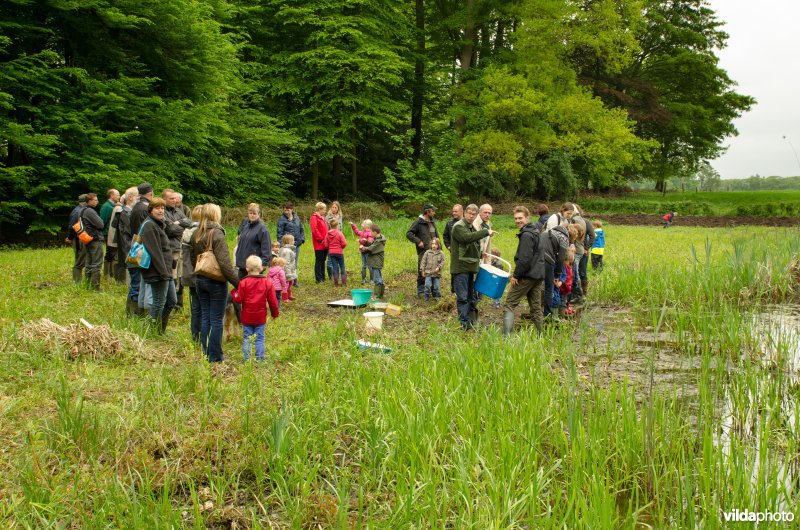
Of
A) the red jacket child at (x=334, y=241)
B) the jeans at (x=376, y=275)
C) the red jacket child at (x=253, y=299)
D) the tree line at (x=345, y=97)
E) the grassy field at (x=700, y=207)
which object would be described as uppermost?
the tree line at (x=345, y=97)

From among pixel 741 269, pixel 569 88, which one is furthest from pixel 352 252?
pixel 569 88

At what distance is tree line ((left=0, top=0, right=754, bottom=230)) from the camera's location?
59.7ft

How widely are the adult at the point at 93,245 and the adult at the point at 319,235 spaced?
3.88 metres

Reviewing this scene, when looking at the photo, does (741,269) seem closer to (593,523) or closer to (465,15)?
(593,523)

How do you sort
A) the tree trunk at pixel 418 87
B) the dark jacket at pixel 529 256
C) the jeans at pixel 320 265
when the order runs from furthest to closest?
1. the tree trunk at pixel 418 87
2. the jeans at pixel 320 265
3. the dark jacket at pixel 529 256

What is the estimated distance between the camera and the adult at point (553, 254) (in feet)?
26.7

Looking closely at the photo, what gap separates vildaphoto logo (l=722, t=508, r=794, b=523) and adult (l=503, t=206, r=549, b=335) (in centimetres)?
467

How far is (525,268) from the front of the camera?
24.6ft

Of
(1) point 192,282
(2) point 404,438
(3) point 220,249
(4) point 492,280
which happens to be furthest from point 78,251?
(2) point 404,438

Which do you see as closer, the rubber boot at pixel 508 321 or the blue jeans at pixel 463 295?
the rubber boot at pixel 508 321

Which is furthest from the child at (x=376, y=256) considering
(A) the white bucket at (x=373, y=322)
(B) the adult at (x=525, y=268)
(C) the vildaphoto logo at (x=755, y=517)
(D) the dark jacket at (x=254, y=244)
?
(C) the vildaphoto logo at (x=755, y=517)

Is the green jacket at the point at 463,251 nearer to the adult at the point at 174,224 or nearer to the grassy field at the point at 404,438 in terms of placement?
the grassy field at the point at 404,438

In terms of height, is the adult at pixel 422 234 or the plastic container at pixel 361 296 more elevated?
the adult at pixel 422 234

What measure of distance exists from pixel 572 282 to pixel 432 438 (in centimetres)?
647
